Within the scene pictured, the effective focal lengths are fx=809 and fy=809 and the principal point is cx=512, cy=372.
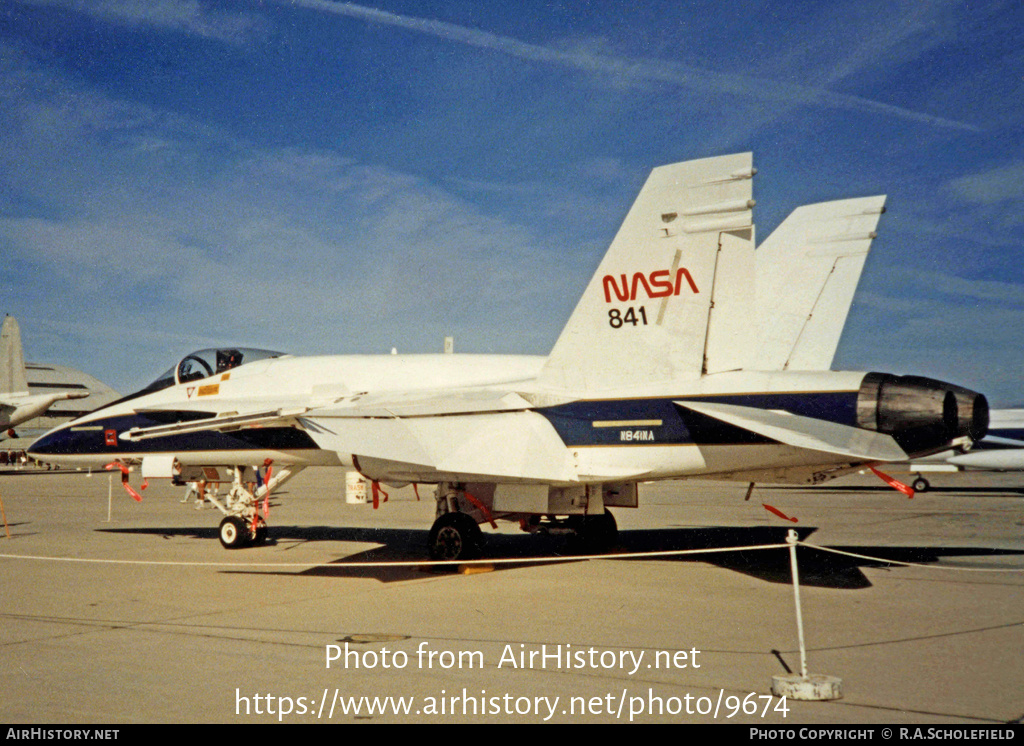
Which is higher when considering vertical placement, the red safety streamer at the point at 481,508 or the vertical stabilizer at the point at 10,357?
the vertical stabilizer at the point at 10,357

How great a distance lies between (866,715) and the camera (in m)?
4.42

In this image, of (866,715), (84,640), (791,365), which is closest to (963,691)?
(866,715)

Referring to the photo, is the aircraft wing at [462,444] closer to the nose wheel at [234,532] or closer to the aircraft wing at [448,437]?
the aircraft wing at [448,437]

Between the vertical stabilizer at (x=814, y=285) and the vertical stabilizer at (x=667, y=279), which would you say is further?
the vertical stabilizer at (x=814, y=285)

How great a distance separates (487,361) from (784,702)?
7442 mm

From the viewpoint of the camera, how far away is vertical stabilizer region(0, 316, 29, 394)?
142 feet

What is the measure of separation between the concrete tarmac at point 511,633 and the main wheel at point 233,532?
490 mm

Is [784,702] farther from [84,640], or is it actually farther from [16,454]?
[16,454]

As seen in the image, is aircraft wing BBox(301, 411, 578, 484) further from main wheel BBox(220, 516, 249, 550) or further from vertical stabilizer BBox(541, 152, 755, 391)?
main wheel BBox(220, 516, 249, 550)

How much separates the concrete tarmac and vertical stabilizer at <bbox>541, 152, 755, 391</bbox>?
2.55 metres

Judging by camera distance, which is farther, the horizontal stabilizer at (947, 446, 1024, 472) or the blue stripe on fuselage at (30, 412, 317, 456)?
the horizontal stabilizer at (947, 446, 1024, 472)

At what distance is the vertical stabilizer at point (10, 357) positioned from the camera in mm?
43406

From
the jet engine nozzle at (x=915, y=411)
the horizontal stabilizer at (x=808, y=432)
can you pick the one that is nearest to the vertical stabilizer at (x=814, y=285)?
the jet engine nozzle at (x=915, y=411)

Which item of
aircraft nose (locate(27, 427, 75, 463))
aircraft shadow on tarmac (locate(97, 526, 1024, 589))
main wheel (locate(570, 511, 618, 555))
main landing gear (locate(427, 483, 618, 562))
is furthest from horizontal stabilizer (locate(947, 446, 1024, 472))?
aircraft nose (locate(27, 427, 75, 463))
